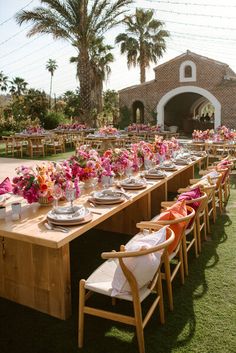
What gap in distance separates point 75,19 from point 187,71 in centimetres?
882

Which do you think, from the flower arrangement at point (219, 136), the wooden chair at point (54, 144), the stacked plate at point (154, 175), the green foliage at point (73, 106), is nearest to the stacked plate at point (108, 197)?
the stacked plate at point (154, 175)

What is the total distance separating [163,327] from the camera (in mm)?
2898

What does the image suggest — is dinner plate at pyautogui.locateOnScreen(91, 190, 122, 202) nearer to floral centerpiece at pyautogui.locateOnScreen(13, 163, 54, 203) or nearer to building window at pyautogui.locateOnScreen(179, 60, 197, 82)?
floral centerpiece at pyautogui.locateOnScreen(13, 163, 54, 203)

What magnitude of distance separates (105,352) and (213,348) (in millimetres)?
791

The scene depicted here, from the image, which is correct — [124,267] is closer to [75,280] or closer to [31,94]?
[75,280]

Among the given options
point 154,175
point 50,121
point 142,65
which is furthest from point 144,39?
point 154,175

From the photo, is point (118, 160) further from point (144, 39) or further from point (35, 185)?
point (144, 39)

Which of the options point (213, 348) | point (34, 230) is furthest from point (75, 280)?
point (213, 348)

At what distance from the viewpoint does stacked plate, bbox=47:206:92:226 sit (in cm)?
299

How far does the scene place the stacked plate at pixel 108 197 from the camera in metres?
Answer: 3.65

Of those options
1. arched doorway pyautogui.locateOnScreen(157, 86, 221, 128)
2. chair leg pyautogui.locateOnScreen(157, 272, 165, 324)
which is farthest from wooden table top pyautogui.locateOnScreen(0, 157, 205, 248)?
arched doorway pyautogui.locateOnScreen(157, 86, 221, 128)

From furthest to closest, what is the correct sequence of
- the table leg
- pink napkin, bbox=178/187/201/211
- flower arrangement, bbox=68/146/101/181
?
1. flower arrangement, bbox=68/146/101/181
2. pink napkin, bbox=178/187/201/211
3. the table leg

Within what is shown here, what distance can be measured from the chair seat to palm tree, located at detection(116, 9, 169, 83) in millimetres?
26179

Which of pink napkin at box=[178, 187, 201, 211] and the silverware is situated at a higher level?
pink napkin at box=[178, 187, 201, 211]
